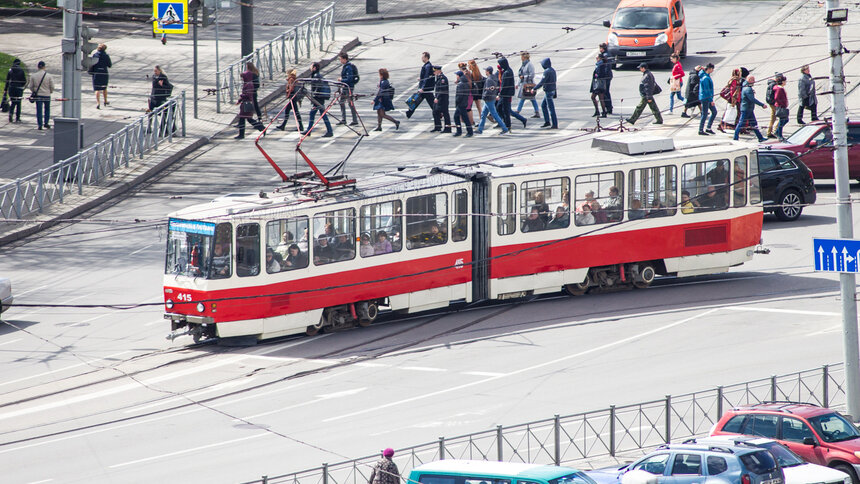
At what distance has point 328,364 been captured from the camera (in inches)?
860

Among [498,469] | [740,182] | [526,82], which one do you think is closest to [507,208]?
[740,182]

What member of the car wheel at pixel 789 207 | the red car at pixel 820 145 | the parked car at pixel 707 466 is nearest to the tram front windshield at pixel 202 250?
the parked car at pixel 707 466

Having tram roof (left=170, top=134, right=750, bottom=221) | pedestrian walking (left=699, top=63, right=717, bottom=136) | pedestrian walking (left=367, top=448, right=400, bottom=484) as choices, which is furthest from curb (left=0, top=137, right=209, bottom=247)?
pedestrian walking (left=367, top=448, right=400, bottom=484)

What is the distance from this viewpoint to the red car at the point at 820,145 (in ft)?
105

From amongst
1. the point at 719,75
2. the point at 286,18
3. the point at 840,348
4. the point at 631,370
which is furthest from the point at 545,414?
the point at 286,18

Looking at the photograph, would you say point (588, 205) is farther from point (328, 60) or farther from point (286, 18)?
point (286, 18)

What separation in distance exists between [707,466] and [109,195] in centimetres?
2140

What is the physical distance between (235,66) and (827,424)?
92.6ft

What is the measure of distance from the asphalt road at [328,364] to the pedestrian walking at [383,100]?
8.77 m

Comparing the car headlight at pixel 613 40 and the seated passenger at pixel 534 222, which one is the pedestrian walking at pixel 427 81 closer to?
the car headlight at pixel 613 40

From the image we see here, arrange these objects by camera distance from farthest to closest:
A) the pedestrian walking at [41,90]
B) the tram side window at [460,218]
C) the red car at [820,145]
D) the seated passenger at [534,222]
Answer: the pedestrian walking at [41,90] → the red car at [820,145] → the seated passenger at [534,222] → the tram side window at [460,218]

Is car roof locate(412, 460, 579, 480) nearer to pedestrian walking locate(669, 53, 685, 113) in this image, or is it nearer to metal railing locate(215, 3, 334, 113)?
pedestrian walking locate(669, 53, 685, 113)

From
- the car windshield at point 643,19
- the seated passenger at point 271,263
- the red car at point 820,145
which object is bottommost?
the seated passenger at point 271,263

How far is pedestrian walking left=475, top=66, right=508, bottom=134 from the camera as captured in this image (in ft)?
117
